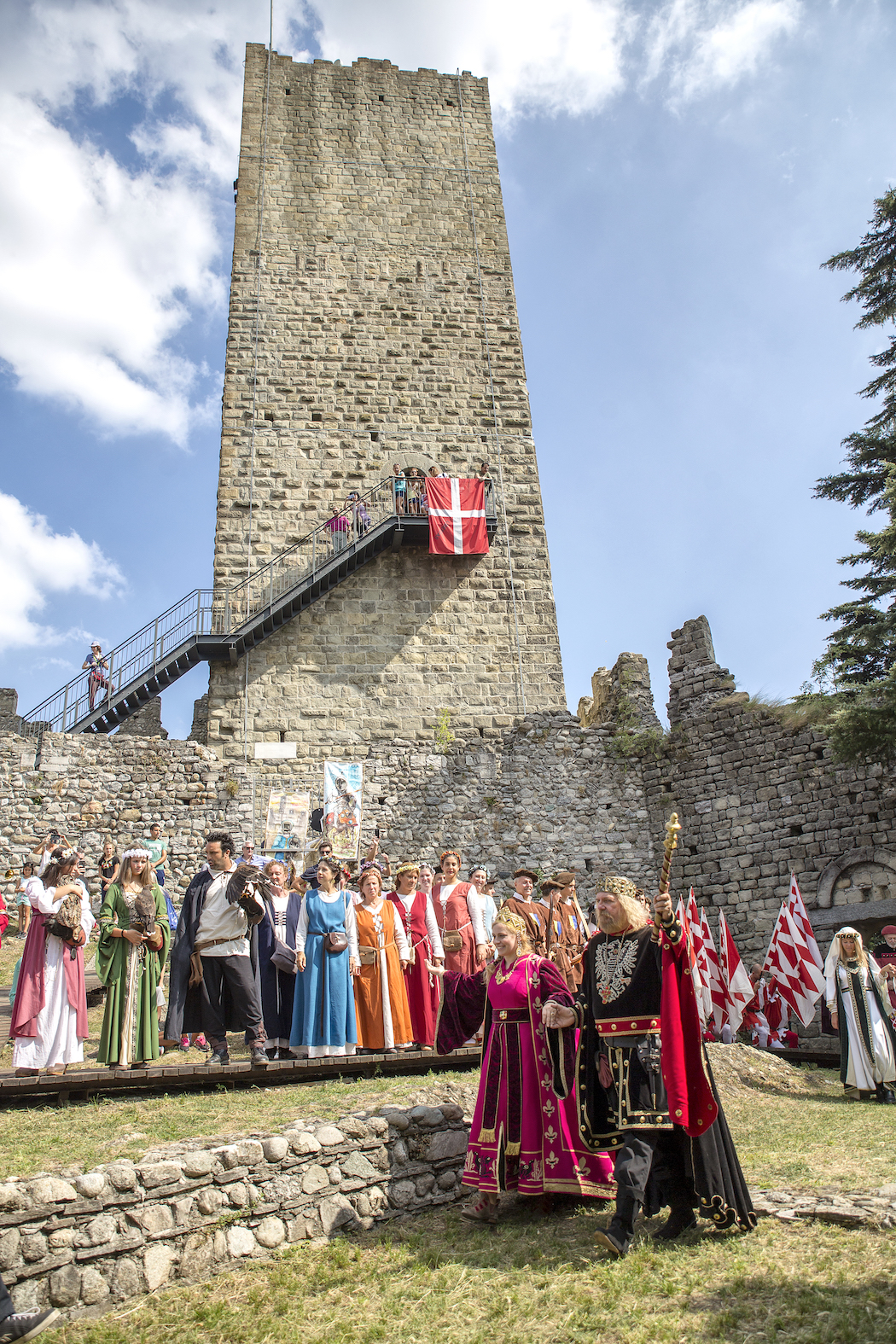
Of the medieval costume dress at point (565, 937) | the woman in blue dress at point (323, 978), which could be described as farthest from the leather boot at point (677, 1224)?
the medieval costume dress at point (565, 937)

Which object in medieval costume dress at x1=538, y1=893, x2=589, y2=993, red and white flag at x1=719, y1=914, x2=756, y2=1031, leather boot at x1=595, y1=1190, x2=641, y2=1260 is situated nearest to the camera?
leather boot at x1=595, y1=1190, x2=641, y2=1260

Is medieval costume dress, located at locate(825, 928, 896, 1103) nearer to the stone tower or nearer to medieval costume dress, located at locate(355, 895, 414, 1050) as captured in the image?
medieval costume dress, located at locate(355, 895, 414, 1050)

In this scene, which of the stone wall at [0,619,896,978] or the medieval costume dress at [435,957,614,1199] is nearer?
the medieval costume dress at [435,957,614,1199]

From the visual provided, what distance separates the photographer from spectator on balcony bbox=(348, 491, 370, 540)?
49.8 feet

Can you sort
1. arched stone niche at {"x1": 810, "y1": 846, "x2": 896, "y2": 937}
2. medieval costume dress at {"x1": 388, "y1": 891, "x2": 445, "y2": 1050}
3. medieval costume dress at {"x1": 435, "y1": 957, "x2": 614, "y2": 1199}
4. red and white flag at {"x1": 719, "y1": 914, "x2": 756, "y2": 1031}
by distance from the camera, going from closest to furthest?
1. medieval costume dress at {"x1": 435, "y1": 957, "x2": 614, "y2": 1199}
2. medieval costume dress at {"x1": 388, "y1": 891, "x2": 445, "y2": 1050}
3. red and white flag at {"x1": 719, "y1": 914, "x2": 756, "y2": 1031}
4. arched stone niche at {"x1": 810, "y1": 846, "x2": 896, "y2": 937}

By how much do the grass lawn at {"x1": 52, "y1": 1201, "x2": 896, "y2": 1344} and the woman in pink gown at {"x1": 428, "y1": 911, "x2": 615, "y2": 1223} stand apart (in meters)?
0.24

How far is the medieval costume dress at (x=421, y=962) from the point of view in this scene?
680 centimetres

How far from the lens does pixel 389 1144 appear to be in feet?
13.8

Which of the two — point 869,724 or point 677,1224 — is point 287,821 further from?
point 677,1224

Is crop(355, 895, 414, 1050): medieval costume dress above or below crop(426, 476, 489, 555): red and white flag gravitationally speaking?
below

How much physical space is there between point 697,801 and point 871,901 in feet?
8.79

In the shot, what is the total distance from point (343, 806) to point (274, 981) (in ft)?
20.1

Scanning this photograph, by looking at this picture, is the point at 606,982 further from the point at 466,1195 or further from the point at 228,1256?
the point at 228,1256

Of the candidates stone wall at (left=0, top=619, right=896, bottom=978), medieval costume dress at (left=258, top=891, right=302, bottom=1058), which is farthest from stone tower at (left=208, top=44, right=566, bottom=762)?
medieval costume dress at (left=258, top=891, right=302, bottom=1058)
